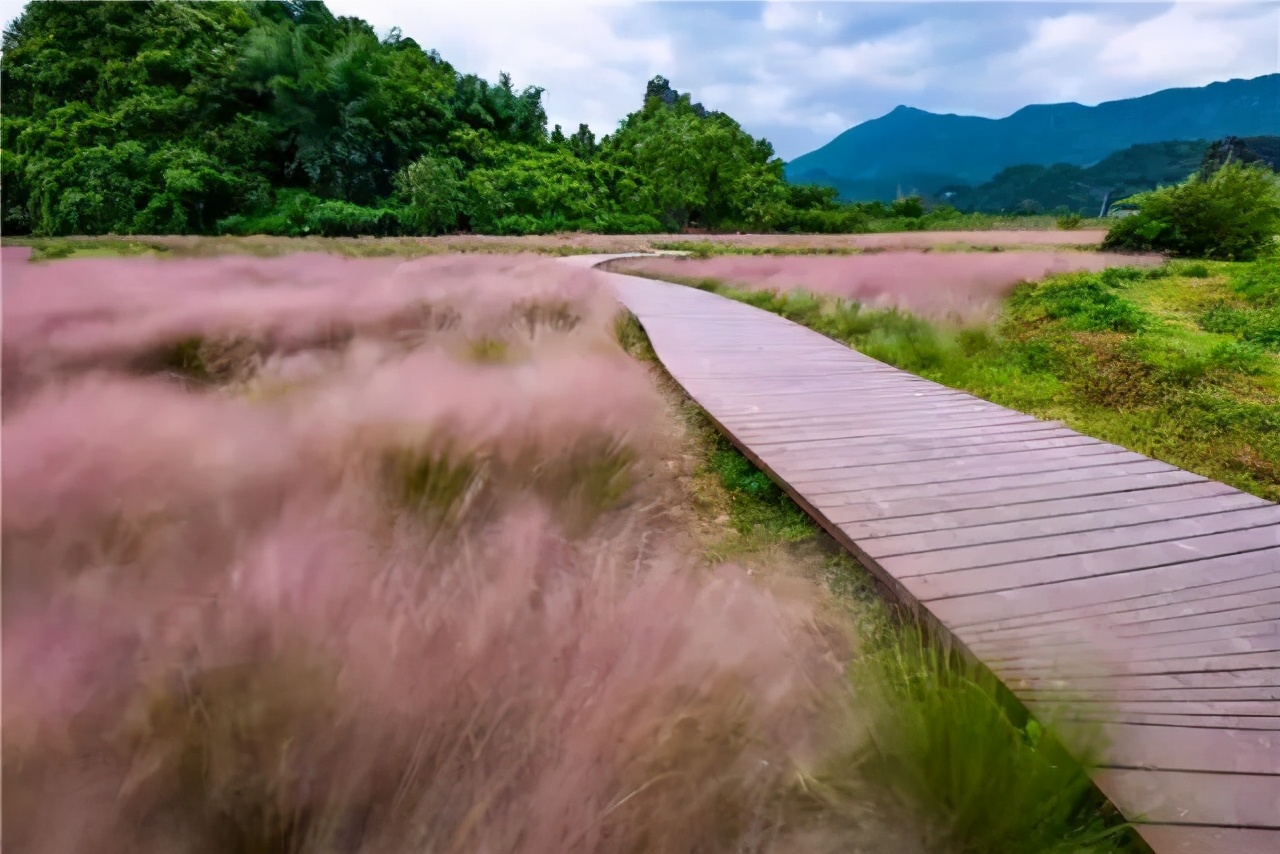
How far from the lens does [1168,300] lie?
6.19 metres

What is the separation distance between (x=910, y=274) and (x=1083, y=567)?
6.65 meters

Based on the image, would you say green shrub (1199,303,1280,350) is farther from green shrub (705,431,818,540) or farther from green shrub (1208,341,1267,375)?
green shrub (705,431,818,540)

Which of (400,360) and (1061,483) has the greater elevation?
(400,360)

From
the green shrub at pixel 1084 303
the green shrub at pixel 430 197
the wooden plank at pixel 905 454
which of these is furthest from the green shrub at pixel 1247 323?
the green shrub at pixel 430 197

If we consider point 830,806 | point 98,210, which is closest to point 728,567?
point 830,806

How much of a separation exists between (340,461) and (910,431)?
95.9 inches

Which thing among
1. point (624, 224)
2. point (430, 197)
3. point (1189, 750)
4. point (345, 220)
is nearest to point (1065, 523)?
point (1189, 750)

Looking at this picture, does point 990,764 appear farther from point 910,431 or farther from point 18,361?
point 18,361

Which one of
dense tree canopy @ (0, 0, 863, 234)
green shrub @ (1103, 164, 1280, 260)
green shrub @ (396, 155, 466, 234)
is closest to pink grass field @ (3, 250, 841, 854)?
green shrub @ (1103, 164, 1280, 260)

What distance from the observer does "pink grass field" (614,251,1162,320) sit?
259 inches

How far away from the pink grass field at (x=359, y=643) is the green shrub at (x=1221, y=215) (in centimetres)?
1203

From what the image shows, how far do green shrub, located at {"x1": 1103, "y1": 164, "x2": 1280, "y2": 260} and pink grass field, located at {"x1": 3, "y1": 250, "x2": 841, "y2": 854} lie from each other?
12032 millimetres

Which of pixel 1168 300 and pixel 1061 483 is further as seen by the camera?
pixel 1168 300

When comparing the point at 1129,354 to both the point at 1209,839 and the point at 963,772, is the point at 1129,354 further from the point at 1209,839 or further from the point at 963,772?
the point at 963,772
